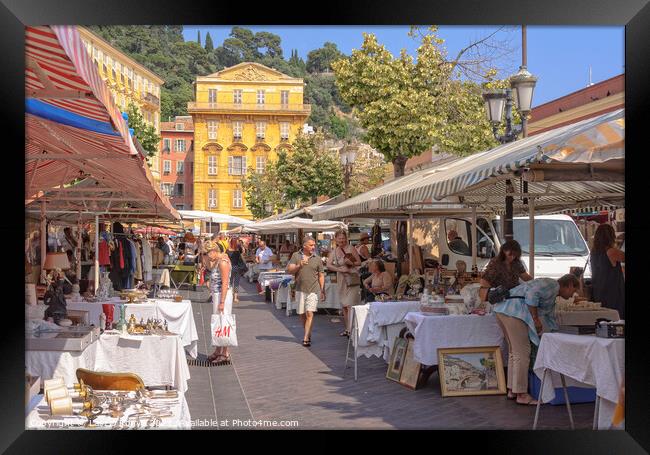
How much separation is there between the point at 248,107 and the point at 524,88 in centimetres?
5017

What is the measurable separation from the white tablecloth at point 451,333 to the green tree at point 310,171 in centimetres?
3854

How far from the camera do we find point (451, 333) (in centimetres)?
919

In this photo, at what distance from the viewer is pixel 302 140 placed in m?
49.6

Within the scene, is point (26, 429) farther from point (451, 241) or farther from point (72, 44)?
point (451, 241)

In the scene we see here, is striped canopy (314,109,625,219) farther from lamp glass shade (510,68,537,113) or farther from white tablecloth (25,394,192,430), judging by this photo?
white tablecloth (25,394,192,430)

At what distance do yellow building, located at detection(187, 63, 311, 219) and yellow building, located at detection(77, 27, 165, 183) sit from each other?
226 inches

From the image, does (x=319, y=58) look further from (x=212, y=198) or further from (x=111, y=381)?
(x=111, y=381)

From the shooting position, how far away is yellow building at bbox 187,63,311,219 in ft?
199

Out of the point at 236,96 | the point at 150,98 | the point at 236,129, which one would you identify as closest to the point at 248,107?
the point at 236,96

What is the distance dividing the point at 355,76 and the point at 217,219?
625cm

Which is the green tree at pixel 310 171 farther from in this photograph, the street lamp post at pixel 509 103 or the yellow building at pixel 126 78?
the street lamp post at pixel 509 103

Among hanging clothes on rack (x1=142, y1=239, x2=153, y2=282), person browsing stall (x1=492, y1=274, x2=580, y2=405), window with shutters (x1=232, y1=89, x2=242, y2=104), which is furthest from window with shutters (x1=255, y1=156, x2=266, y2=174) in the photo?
person browsing stall (x1=492, y1=274, x2=580, y2=405)
